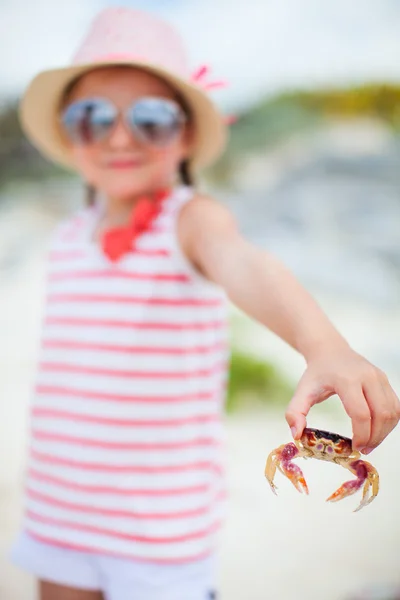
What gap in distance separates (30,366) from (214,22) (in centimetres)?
152

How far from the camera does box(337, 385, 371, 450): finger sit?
58cm

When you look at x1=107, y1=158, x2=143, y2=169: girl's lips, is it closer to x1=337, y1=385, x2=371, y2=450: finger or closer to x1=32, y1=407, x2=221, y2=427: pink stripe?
x1=32, y1=407, x2=221, y2=427: pink stripe

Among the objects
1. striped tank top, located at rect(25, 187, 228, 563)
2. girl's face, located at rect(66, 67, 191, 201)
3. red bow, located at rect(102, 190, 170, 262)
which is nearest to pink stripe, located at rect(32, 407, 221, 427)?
striped tank top, located at rect(25, 187, 228, 563)

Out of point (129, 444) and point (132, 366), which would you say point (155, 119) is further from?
point (129, 444)

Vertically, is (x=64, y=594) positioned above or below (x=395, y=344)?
above

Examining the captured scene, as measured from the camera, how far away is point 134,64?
1.10m

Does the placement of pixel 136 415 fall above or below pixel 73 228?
below

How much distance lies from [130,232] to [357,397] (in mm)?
589

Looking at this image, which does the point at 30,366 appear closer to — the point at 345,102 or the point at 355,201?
the point at 355,201

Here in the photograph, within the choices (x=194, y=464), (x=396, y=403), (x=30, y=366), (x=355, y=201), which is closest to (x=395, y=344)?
(x=355, y=201)

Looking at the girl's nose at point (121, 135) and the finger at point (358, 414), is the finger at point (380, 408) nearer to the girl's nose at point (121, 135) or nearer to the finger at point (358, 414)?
the finger at point (358, 414)

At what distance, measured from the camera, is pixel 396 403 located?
1.94 feet

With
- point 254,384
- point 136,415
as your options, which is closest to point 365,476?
point 136,415

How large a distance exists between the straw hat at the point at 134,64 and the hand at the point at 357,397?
2.15 ft
